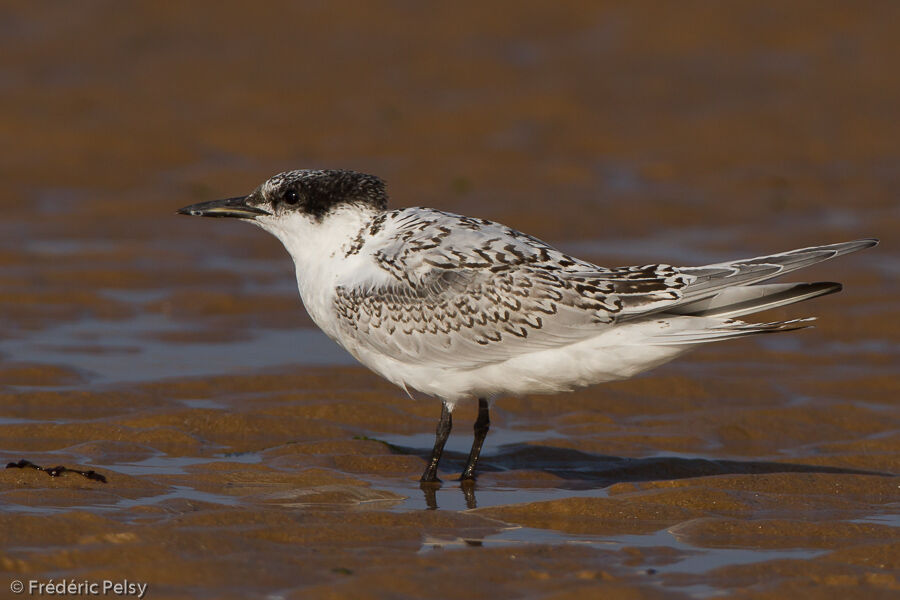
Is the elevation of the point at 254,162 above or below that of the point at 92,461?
above

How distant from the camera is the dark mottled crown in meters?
8.69

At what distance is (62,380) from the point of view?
411 inches

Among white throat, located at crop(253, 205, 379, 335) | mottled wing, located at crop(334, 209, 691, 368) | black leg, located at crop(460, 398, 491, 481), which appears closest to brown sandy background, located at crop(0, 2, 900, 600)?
black leg, located at crop(460, 398, 491, 481)

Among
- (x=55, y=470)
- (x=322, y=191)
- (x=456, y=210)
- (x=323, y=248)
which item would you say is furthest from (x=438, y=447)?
(x=456, y=210)

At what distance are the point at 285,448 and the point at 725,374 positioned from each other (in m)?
4.03

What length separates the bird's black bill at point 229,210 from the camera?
8.92m

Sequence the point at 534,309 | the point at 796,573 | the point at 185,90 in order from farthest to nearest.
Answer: the point at 185,90, the point at 534,309, the point at 796,573

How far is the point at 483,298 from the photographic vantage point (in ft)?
26.8

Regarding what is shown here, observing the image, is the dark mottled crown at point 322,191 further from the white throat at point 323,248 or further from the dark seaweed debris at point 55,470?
the dark seaweed debris at point 55,470

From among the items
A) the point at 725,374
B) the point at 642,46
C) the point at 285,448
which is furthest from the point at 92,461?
the point at 642,46

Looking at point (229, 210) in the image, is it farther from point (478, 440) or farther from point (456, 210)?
point (456, 210)

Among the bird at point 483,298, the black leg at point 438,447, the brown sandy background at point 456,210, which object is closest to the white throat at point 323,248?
the bird at point 483,298

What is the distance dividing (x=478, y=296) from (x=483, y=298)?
4 centimetres

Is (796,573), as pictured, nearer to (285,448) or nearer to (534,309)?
(534,309)
